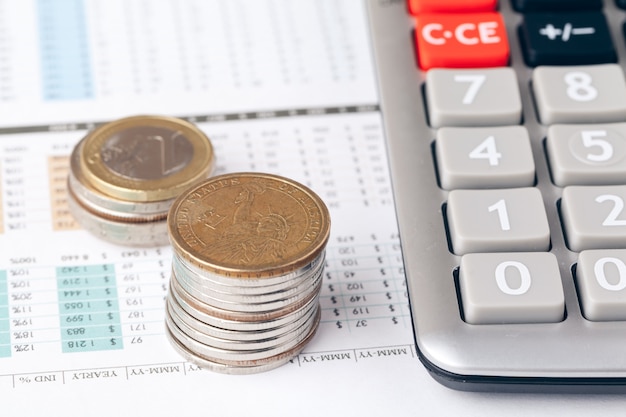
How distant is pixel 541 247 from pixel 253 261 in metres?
0.17

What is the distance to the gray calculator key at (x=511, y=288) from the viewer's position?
52 cm

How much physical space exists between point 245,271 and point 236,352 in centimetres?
7

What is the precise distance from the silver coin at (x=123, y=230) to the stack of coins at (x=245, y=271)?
57mm

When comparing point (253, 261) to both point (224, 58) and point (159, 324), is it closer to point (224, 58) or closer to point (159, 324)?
point (159, 324)

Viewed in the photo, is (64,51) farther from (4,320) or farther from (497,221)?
(497,221)

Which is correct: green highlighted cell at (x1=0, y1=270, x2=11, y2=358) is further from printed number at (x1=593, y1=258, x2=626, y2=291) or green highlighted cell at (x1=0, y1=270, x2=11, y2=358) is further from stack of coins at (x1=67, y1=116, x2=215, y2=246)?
printed number at (x1=593, y1=258, x2=626, y2=291)

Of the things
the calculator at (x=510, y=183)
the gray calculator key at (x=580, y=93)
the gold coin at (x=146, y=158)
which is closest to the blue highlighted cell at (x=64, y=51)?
the gold coin at (x=146, y=158)

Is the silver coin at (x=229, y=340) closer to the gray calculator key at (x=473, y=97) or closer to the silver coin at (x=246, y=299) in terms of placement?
the silver coin at (x=246, y=299)

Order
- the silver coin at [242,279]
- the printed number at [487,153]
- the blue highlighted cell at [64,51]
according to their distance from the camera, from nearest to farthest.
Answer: the silver coin at [242,279] → the printed number at [487,153] → the blue highlighted cell at [64,51]

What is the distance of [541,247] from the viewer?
0.55 m

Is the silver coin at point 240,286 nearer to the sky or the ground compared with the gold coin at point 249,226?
nearer to the ground

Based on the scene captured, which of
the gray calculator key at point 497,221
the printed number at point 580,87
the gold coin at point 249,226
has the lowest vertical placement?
the gray calculator key at point 497,221


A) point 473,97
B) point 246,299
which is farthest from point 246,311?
point 473,97

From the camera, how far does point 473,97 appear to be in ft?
2.05
